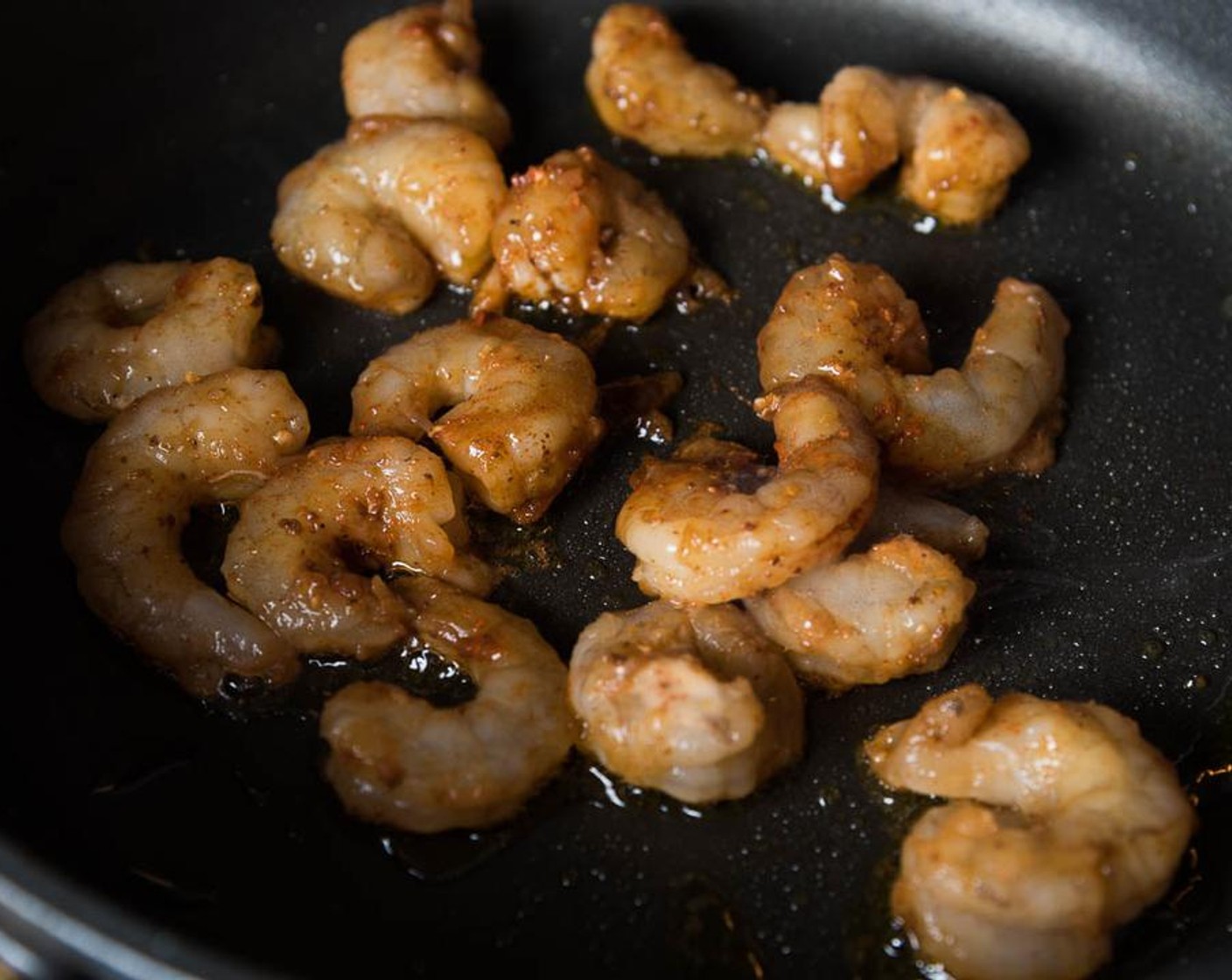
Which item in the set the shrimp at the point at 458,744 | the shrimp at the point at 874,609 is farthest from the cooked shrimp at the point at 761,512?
the shrimp at the point at 458,744

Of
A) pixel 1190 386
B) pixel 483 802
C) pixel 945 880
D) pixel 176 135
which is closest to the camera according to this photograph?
pixel 945 880

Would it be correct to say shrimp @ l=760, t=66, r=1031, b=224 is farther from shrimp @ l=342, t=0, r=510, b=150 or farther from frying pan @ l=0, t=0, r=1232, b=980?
shrimp @ l=342, t=0, r=510, b=150

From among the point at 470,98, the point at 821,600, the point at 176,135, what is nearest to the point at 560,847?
the point at 821,600

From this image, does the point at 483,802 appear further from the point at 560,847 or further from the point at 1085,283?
the point at 1085,283

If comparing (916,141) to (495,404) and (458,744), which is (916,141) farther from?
(458,744)

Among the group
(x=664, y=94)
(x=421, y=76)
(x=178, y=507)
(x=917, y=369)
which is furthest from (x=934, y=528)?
(x=421, y=76)

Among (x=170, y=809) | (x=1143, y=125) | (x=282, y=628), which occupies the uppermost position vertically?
(x=1143, y=125)

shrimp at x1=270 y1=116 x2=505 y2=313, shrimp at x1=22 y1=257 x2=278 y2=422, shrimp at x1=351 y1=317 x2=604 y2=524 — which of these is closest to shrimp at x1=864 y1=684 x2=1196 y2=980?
shrimp at x1=351 y1=317 x2=604 y2=524
